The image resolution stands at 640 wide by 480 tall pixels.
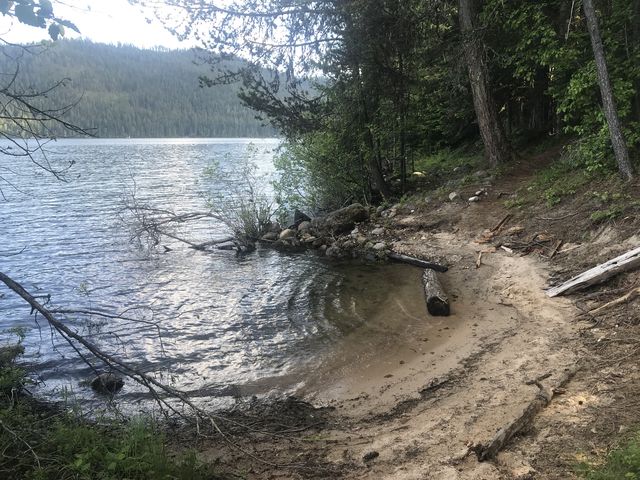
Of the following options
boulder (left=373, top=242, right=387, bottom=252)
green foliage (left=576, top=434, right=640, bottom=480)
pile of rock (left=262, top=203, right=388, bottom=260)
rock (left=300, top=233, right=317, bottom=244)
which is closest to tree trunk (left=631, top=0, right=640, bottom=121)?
boulder (left=373, top=242, right=387, bottom=252)

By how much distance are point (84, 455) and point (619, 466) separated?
421 centimetres

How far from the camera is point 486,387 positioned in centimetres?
618

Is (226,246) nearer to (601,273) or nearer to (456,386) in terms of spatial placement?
(456,386)

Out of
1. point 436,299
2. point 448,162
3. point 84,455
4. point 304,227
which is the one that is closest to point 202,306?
point 436,299

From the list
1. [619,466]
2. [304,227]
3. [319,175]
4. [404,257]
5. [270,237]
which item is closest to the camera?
[619,466]

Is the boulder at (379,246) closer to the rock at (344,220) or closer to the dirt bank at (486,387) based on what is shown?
the rock at (344,220)

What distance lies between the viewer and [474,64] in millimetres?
15742

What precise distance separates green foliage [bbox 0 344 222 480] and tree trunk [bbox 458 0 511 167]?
47.7 feet

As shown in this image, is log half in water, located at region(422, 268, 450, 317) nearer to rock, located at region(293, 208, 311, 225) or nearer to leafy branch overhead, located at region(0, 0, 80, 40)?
leafy branch overhead, located at region(0, 0, 80, 40)

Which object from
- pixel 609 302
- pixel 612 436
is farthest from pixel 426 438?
pixel 609 302

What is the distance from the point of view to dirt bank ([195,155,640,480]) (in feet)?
15.1

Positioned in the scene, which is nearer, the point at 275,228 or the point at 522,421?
the point at 522,421

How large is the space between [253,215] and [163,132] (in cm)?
14828

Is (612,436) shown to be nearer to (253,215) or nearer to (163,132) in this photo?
(253,215)
